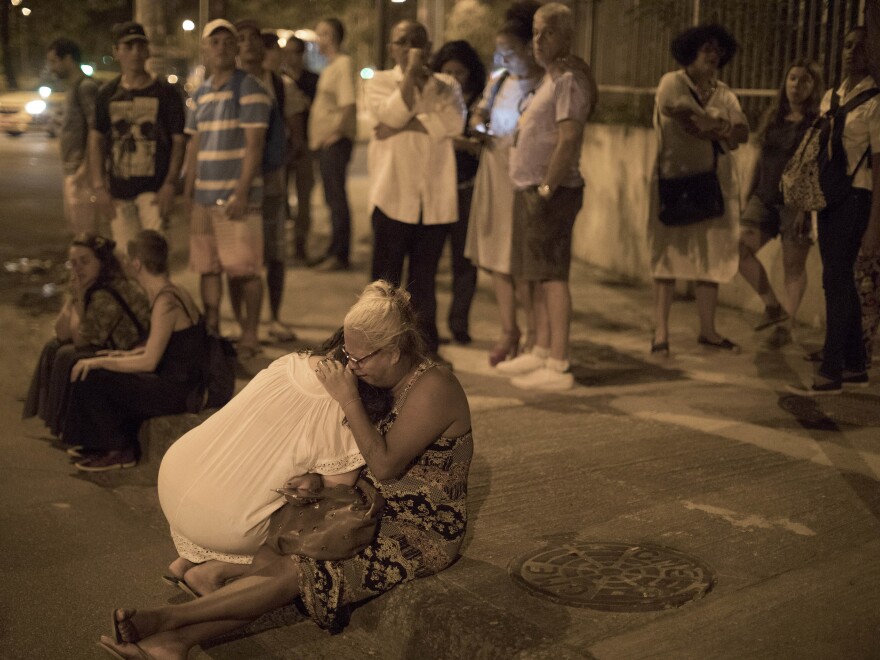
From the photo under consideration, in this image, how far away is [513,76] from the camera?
745cm

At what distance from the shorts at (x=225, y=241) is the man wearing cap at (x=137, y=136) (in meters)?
0.39

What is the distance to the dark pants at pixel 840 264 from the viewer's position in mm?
6598

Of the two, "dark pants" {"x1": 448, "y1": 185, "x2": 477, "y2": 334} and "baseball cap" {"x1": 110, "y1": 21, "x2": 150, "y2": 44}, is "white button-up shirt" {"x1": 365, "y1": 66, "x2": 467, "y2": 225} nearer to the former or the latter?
"dark pants" {"x1": 448, "y1": 185, "x2": 477, "y2": 334}

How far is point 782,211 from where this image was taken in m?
7.95

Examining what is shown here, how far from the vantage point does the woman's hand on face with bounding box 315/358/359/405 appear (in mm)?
4246

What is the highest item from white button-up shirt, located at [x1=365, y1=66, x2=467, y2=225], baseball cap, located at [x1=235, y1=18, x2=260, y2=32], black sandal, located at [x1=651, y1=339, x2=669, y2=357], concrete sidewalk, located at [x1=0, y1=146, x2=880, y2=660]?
baseball cap, located at [x1=235, y1=18, x2=260, y2=32]

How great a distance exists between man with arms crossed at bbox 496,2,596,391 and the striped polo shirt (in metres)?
1.66

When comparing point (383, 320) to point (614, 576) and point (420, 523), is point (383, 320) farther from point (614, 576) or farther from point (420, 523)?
point (614, 576)

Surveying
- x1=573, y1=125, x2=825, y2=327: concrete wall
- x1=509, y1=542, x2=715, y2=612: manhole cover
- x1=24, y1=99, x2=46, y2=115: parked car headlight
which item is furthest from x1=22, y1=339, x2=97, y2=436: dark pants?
x1=24, y1=99, x2=46, y2=115: parked car headlight

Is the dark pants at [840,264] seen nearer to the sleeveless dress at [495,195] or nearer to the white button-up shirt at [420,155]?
the sleeveless dress at [495,195]

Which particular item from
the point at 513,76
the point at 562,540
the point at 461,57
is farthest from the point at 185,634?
the point at 461,57

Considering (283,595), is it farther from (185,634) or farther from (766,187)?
(766,187)

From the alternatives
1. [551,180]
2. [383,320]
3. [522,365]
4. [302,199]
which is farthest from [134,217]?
[383,320]

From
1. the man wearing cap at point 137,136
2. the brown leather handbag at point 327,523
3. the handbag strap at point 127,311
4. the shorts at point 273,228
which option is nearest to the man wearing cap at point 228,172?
the man wearing cap at point 137,136
